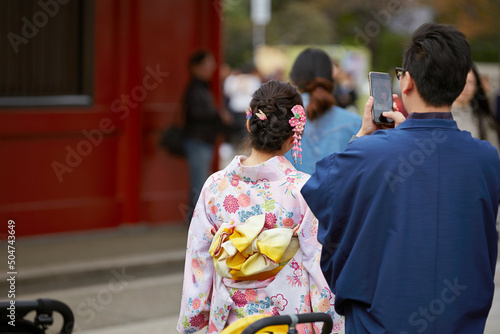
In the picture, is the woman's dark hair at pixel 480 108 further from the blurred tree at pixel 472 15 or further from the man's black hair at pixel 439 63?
the blurred tree at pixel 472 15

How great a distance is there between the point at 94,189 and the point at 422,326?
6043mm

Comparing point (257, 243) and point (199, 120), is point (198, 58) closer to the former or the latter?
point (199, 120)

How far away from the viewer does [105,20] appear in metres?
7.98

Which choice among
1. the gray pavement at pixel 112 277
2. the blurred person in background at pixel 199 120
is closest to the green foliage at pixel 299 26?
the blurred person in background at pixel 199 120

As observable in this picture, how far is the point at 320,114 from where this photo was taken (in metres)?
4.60

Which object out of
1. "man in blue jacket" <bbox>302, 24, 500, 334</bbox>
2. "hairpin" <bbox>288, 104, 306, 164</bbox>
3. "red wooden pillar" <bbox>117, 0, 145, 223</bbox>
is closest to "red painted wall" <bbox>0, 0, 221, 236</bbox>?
"red wooden pillar" <bbox>117, 0, 145, 223</bbox>

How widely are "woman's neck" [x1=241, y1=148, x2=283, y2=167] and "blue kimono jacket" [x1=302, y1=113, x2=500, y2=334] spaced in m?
0.69

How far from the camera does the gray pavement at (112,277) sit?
579 cm

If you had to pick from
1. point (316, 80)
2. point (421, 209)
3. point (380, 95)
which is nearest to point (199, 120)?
point (316, 80)

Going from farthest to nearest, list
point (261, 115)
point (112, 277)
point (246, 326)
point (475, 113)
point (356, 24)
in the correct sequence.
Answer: point (356, 24) < point (112, 277) < point (475, 113) < point (261, 115) < point (246, 326)

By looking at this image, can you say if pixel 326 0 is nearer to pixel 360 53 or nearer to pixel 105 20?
pixel 360 53

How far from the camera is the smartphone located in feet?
8.73

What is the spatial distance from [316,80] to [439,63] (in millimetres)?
2248

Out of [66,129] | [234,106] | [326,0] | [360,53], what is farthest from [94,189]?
[326,0]
